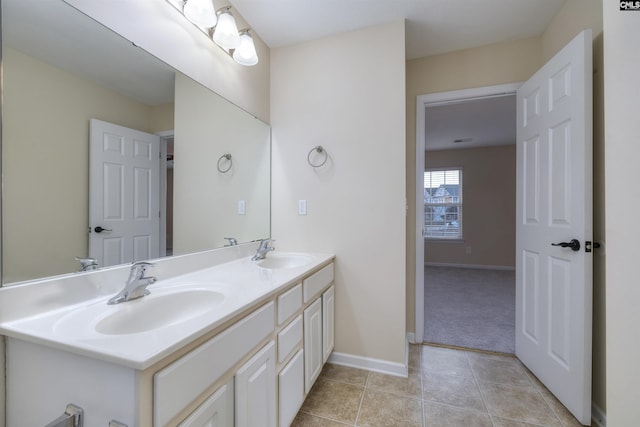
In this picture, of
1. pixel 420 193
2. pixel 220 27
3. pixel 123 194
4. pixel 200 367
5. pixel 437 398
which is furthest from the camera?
pixel 420 193

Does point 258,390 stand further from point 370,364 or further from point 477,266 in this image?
point 477,266

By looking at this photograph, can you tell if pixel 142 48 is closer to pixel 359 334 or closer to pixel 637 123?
pixel 637 123

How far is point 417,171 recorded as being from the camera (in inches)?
88.7

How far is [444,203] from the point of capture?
556cm

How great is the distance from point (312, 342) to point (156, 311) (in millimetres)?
870

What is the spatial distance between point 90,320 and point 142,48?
1.13 m

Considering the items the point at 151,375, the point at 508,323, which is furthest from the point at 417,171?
the point at 151,375

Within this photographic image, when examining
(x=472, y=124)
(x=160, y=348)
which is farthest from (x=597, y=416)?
(x=472, y=124)

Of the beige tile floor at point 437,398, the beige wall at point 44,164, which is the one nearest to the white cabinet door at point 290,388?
the beige tile floor at point 437,398

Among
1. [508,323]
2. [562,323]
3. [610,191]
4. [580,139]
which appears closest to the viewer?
[610,191]

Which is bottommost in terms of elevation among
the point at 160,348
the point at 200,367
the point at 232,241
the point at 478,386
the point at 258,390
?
the point at 478,386

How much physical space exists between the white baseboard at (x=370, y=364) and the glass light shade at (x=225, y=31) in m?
2.21

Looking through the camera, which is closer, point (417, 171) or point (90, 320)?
point (90, 320)

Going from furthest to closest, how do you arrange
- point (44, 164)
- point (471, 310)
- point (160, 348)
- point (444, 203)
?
point (444, 203) → point (471, 310) → point (44, 164) → point (160, 348)
